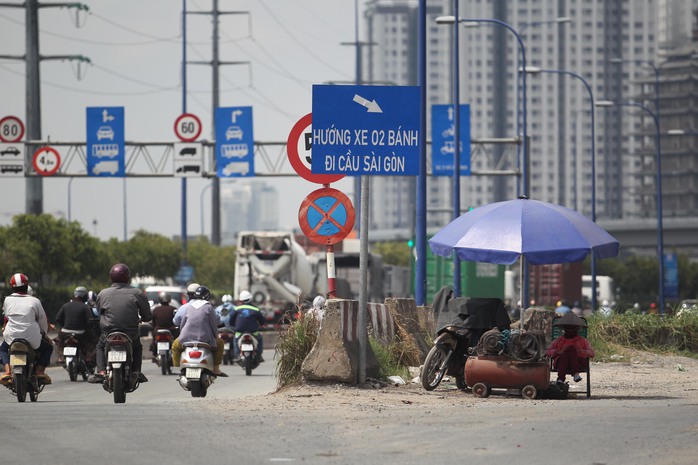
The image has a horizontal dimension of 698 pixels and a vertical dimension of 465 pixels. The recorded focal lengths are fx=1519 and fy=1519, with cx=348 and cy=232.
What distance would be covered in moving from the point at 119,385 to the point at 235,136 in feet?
110

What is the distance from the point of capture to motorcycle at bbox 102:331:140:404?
55.1 feet

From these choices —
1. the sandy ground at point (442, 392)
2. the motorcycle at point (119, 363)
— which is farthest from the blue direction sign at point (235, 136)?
the motorcycle at point (119, 363)

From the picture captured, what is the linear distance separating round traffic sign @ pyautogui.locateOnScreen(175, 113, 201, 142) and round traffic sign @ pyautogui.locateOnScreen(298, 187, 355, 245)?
1431 inches

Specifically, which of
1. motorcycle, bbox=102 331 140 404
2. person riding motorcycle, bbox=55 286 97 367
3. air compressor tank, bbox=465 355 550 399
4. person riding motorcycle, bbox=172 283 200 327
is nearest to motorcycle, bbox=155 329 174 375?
person riding motorcycle, bbox=55 286 97 367

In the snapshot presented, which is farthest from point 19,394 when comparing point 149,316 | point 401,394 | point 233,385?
point 233,385

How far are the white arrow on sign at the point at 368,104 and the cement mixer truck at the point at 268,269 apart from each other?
1302 inches

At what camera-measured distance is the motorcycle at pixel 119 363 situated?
55.1ft

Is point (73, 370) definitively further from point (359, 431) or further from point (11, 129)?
point (11, 129)

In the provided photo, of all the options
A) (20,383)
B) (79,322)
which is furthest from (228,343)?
(20,383)

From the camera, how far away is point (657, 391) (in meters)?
19.2

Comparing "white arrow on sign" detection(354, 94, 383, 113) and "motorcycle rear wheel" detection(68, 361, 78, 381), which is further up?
"white arrow on sign" detection(354, 94, 383, 113)

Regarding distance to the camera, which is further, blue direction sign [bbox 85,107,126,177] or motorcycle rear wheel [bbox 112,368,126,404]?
blue direction sign [bbox 85,107,126,177]

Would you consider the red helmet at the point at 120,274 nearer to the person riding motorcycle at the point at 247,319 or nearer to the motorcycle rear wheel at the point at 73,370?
the motorcycle rear wheel at the point at 73,370

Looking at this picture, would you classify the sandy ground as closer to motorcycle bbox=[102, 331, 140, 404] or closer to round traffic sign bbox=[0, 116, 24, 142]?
motorcycle bbox=[102, 331, 140, 404]
